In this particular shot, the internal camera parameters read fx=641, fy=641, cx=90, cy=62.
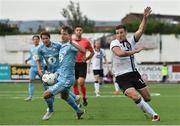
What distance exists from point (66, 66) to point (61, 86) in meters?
0.48

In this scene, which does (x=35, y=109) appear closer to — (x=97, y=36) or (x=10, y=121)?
(x=10, y=121)

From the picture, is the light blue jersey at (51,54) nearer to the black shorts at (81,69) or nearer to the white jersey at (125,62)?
the white jersey at (125,62)

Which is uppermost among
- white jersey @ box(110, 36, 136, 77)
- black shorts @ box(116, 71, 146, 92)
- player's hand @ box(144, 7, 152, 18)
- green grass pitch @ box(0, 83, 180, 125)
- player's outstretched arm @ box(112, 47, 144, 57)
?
player's hand @ box(144, 7, 152, 18)

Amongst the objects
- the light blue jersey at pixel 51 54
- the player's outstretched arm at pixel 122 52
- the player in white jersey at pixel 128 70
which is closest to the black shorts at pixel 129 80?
the player in white jersey at pixel 128 70

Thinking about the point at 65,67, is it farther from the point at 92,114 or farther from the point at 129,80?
the point at 92,114

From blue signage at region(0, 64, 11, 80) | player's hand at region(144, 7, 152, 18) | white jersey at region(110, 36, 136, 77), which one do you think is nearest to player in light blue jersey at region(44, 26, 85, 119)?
white jersey at region(110, 36, 136, 77)

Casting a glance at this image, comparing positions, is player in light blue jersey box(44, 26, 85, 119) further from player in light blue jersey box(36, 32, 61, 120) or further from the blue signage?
the blue signage

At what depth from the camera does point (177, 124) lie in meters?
13.0

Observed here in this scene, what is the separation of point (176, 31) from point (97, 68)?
4360 centimetres

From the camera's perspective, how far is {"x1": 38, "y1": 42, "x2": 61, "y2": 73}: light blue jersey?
577 inches

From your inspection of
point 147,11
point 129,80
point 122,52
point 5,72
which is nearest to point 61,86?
point 129,80

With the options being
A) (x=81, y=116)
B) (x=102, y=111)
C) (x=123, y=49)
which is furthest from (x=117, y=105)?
(x=123, y=49)

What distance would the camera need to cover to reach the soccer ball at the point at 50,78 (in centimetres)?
1430

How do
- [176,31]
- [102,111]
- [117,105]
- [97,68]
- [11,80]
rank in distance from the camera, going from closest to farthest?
[102,111], [117,105], [97,68], [11,80], [176,31]
